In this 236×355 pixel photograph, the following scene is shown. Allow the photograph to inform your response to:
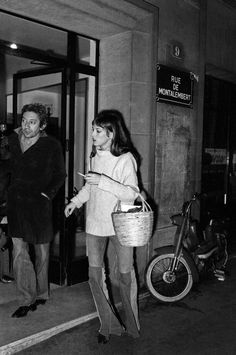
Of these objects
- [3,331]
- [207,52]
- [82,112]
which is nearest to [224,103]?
[207,52]

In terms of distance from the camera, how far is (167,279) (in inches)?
193

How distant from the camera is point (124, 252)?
11.8ft

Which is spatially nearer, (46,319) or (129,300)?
(129,300)

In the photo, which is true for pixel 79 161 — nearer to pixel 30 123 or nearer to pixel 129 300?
pixel 30 123

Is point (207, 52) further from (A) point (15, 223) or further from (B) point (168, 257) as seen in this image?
(A) point (15, 223)

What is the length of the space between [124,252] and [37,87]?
473 centimetres

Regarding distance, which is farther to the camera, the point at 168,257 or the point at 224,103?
the point at 224,103

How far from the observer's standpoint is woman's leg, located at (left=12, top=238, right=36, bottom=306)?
4262 mm

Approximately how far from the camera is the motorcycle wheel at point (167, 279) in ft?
16.1

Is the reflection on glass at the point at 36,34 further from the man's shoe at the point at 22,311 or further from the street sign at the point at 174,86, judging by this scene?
the man's shoe at the point at 22,311

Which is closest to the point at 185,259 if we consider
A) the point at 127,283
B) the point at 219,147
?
the point at 127,283

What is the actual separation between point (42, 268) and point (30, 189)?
36.1 inches

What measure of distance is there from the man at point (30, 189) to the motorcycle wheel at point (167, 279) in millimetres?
1375

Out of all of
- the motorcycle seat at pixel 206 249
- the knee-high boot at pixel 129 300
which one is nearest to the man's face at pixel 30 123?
the knee-high boot at pixel 129 300
